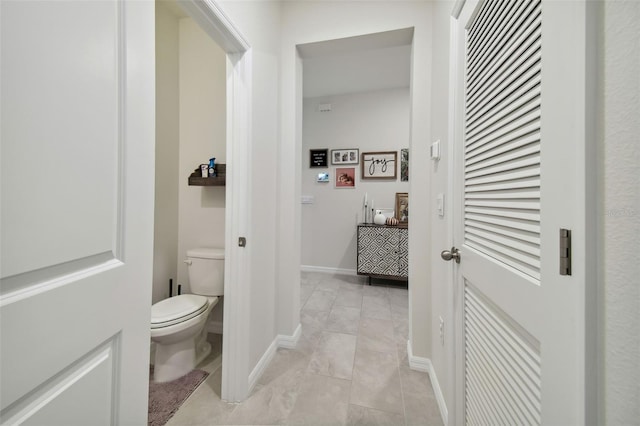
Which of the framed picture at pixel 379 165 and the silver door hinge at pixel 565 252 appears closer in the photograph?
the silver door hinge at pixel 565 252

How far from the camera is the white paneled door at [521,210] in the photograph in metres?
0.42

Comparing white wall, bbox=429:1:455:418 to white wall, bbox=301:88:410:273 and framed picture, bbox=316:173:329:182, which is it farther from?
framed picture, bbox=316:173:329:182

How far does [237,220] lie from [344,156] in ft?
8.39

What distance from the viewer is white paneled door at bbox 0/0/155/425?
39 cm

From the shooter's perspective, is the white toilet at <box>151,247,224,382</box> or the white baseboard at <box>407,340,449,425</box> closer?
the white baseboard at <box>407,340,449,425</box>

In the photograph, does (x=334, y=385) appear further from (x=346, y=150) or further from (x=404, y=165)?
(x=346, y=150)

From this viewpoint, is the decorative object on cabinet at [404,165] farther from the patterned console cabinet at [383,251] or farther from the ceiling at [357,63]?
the ceiling at [357,63]

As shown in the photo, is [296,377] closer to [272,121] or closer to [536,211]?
[536,211]

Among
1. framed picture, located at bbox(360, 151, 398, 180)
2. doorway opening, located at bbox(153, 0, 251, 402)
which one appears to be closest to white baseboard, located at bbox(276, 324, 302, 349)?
doorway opening, located at bbox(153, 0, 251, 402)

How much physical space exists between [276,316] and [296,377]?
0.45 metres

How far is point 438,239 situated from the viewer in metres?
1.38

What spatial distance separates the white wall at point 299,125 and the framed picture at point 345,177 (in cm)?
174

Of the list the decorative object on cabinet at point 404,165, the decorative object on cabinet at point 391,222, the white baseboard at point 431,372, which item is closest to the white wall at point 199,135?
the white baseboard at point 431,372

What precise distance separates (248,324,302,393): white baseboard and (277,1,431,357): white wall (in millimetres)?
57
